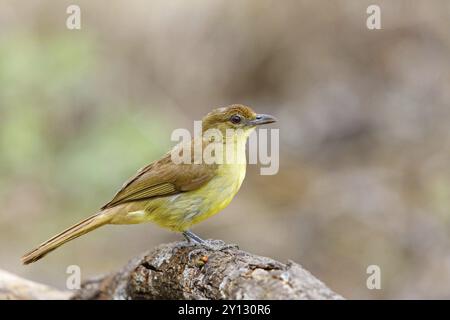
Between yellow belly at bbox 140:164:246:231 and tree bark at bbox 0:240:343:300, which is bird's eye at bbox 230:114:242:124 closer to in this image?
yellow belly at bbox 140:164:246:231

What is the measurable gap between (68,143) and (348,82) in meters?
4.13

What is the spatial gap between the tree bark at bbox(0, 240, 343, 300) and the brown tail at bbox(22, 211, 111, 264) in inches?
15.4

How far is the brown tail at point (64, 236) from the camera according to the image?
4.38m

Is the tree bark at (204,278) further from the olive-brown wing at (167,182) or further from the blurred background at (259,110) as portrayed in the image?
the blurred background at (259,110)

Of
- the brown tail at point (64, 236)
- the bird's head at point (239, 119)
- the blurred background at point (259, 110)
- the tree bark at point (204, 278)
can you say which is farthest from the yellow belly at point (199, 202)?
the blurred background at point (259, 110)

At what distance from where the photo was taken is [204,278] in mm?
4039

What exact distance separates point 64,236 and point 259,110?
6302 millimetres

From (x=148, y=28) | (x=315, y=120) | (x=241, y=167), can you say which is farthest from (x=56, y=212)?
(x=241, y=167)

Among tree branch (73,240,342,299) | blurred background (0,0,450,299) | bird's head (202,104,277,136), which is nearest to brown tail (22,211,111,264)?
tree branch (73,240,342,299)

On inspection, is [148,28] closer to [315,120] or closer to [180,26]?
[180,26]

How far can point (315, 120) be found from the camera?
1035cm

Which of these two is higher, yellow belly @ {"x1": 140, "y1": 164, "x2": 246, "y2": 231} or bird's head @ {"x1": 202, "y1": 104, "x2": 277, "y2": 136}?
bird's head @ {"x1": 202, "y1": 104, "x2": 277, "y2": 136}

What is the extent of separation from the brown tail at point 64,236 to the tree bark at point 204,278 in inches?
15.4

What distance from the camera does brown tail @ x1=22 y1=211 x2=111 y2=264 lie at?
438cm
